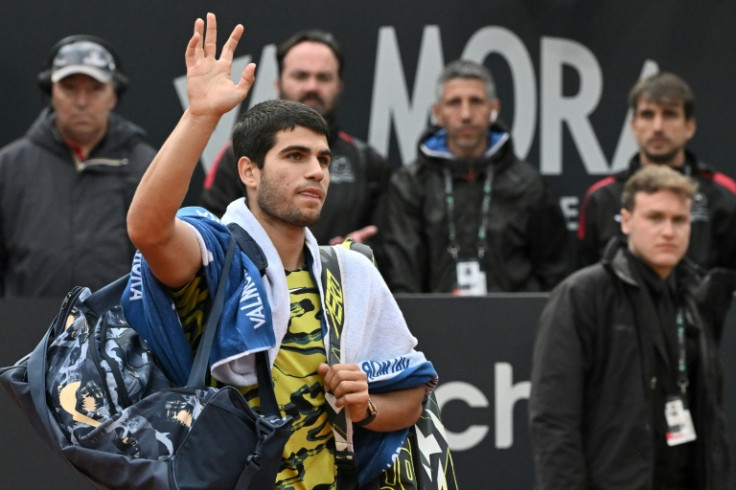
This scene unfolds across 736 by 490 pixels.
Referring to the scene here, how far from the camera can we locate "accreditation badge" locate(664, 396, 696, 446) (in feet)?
19.0

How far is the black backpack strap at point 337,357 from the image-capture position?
374 cm

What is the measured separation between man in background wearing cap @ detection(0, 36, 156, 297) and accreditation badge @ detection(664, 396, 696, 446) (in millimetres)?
2655

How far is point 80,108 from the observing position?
6.72 metres


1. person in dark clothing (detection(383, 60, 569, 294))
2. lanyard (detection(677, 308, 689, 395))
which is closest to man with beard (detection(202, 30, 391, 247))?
person in dark clothing (detection(383, 60, 569, 294))

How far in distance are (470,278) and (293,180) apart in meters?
3.23

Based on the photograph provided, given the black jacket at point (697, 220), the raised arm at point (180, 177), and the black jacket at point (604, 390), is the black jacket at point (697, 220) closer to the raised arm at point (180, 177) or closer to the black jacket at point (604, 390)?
the black jacket at point (604, 390)

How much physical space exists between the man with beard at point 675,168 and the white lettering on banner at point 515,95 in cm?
99

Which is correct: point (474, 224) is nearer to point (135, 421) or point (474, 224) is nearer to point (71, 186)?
point (71, 186)

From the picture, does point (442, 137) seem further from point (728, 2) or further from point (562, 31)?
point (728, 2)

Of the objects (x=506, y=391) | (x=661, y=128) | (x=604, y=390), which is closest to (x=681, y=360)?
(x=604, y=390)

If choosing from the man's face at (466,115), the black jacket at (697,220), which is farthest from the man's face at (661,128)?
the man's face at (466,115)

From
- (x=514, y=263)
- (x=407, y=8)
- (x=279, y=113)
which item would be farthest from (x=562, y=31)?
(x=279, y=113)

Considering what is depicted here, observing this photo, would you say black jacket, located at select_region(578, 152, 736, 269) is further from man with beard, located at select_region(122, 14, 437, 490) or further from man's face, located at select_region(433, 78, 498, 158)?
man with beard, located at select_region(122, 14, 437, 490)

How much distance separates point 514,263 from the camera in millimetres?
6996
